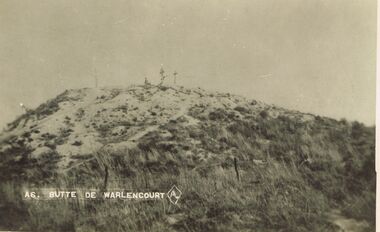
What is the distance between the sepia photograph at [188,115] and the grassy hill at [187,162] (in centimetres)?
1

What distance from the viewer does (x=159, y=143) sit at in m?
6.41

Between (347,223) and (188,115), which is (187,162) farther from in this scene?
(347,223)

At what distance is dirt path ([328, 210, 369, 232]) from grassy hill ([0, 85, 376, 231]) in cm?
4

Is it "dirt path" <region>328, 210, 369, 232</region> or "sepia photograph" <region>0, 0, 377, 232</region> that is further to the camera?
"sepia photograph" <region>0, 0, 377, 232</region>

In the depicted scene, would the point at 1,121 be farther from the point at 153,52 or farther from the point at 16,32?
the point at 153,52

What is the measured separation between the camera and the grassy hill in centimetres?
605

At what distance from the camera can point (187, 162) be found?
248 inches

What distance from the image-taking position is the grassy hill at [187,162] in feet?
19.9

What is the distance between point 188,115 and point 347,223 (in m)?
2.50

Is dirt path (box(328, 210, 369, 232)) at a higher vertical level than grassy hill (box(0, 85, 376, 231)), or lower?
lower

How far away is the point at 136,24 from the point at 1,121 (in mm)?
2318

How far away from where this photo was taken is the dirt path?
5934 mm

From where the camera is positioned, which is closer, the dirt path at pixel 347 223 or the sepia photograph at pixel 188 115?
the dirt path at pixel 347 223

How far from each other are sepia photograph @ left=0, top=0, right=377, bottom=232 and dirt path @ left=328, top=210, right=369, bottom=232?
2 centimetres
